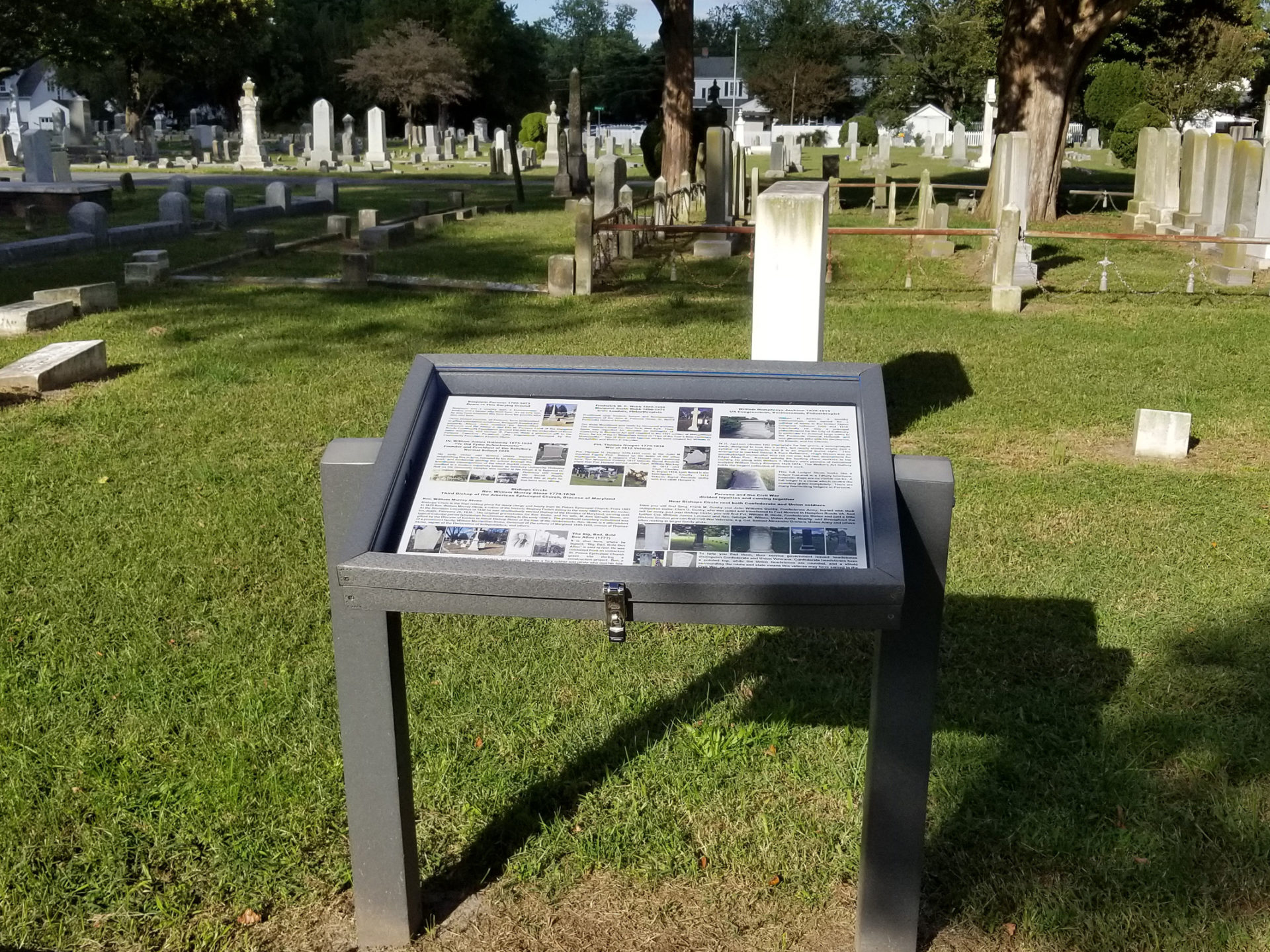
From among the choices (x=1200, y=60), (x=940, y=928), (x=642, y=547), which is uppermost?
(x=1200, y=60)

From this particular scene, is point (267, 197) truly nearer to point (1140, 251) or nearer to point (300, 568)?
point (1140, 251)

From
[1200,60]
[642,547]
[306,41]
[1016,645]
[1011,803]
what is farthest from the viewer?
[306,41]

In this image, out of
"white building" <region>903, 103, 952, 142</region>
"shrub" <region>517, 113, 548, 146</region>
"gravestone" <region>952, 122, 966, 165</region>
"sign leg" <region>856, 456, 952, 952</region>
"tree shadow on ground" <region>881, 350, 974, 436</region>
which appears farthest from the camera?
"white building" <region>903, 103, 952, 142</region>

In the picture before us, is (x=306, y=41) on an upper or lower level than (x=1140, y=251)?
upper

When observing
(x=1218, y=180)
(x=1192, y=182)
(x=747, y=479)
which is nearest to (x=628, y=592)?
(x=747, y=479)

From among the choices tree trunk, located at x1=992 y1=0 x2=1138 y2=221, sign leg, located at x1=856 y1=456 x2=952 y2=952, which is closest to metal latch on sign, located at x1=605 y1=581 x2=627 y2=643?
sign leg, located at x1=856 y1=456 x2=952 y2=952

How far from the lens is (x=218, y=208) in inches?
726

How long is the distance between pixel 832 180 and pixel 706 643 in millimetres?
20990

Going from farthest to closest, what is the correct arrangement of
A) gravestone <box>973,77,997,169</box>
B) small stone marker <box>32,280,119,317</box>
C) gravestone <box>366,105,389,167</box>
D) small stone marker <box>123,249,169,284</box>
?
gravestone <box>973,77,997,169</box>, gravestone <box>366,105,389,167</box>, small stone marker <box>123,249,169,284</box>, small stone marker <box>32,280,119,317</box>

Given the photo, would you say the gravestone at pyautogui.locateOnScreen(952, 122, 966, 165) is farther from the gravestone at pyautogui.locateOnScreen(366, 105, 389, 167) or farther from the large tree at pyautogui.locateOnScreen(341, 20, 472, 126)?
the large tree at pyautogui.locateOnScreen(341, 20, 472, 126)

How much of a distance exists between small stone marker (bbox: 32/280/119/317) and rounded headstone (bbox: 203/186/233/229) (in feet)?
23.9

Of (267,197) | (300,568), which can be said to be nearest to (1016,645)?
(300,568)

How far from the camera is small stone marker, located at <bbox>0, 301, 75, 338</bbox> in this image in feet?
33.2

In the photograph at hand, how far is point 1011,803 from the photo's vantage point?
3.40 metres
